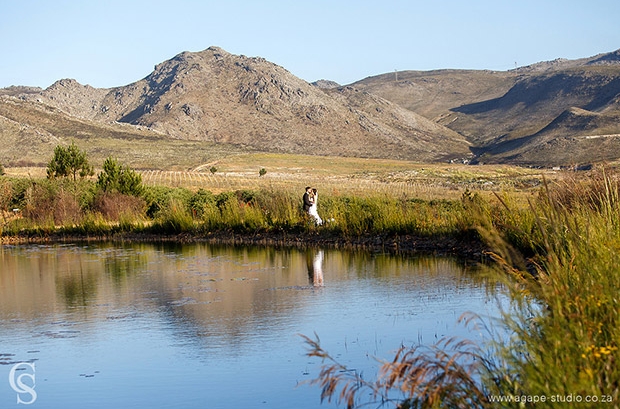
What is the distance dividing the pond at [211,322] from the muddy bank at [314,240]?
79 centimetres

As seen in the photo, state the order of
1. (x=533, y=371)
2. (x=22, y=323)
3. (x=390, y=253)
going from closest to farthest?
(x=533, y=371) < (x=22, y=323) < (x=390, y=253)

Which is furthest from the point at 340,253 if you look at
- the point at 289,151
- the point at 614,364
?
the point at 289,151

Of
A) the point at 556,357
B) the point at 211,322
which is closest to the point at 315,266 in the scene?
the point at 211,322

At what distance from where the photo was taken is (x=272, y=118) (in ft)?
577

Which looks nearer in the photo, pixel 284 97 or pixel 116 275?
pixel 116 275

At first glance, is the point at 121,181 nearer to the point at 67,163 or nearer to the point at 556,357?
the point at 67,163

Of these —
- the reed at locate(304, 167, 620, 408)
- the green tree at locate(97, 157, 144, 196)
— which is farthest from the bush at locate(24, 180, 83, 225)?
the reed at locate(304, 167, 620, 408)

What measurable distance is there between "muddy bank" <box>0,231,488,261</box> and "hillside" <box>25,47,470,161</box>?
132156 millimetres

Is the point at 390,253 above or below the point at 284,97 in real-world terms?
below

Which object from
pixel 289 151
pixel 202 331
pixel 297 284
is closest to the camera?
pixel 202 331

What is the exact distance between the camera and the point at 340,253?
59.1 feet

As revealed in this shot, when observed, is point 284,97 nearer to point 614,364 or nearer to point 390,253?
point 390,253

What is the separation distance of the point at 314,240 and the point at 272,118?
157037 mm

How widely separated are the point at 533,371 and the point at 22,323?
26.5 ft
